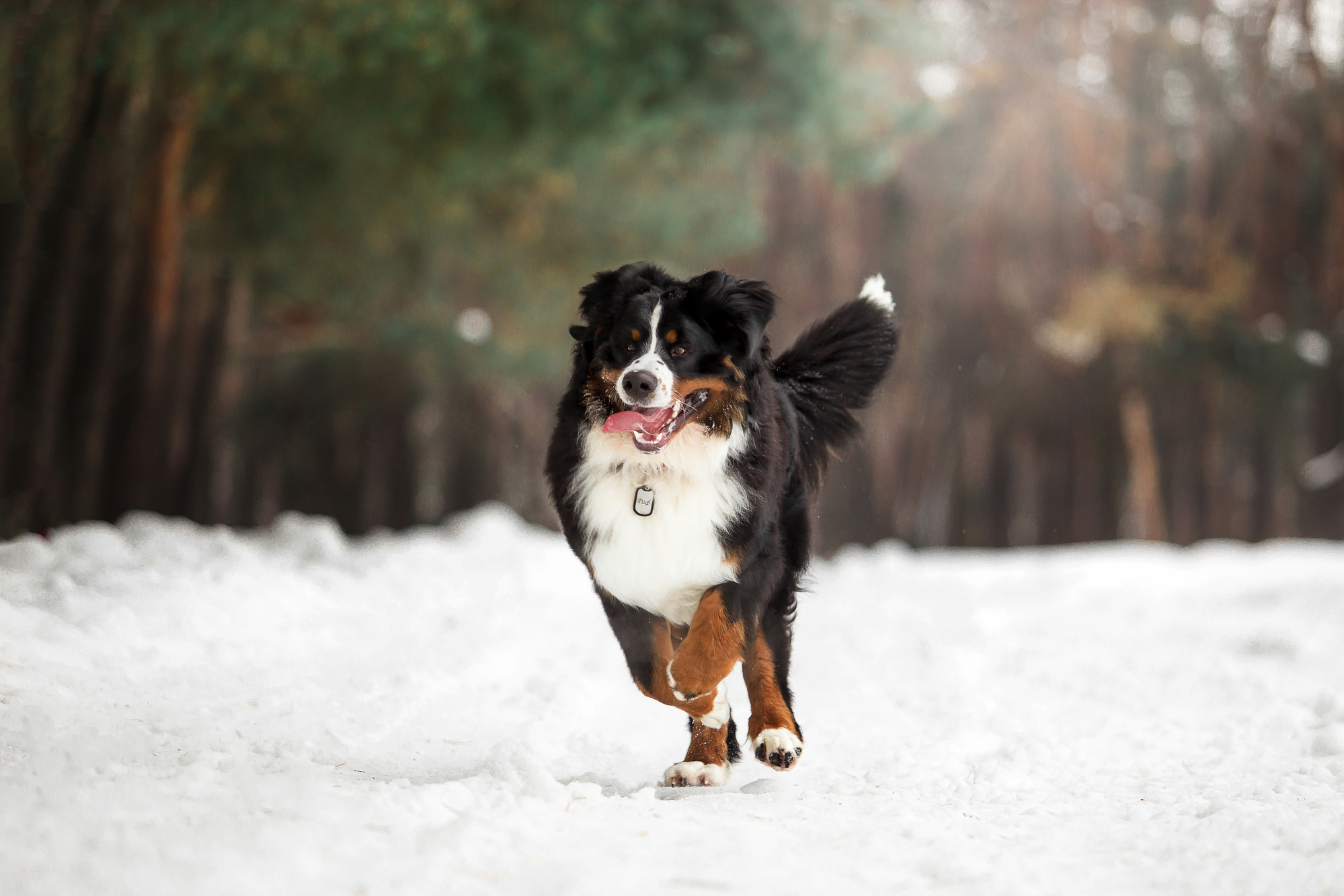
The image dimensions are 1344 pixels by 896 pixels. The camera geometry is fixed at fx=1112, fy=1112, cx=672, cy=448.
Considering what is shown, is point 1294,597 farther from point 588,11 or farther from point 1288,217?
point 1288,217

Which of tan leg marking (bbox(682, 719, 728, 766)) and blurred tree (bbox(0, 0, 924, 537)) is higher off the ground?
blurred tree (bbox(0, 0, 924, 537))

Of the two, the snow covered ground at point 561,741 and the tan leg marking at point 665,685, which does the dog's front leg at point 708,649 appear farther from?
the snow covered ground at point 561,741

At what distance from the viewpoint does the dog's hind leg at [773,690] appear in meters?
3.79

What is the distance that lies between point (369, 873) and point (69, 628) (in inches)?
107

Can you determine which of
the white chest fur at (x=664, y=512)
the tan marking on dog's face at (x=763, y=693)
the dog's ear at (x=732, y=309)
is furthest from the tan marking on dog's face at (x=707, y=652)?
the dog's ear at (x=732, y=309)

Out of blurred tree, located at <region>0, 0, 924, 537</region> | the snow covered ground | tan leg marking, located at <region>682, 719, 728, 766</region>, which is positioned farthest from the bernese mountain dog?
blurred tree, located at <region>0, 0, 924, 537</region>

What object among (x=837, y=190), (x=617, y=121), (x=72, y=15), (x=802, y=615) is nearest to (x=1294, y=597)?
(x=802, y=615)

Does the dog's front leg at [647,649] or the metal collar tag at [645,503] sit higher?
the metal collar tag at [645,503]

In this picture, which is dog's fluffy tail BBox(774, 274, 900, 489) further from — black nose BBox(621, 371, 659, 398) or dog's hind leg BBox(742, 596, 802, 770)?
black nose BBox(621, 371, 659, 398)

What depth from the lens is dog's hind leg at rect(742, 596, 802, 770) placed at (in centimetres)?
379

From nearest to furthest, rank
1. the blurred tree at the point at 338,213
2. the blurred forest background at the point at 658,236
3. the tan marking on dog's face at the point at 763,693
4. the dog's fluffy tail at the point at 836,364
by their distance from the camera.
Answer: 1. the tan marking on dog's face at the point at 763,693
2. the dog's fluffy tail at the point at 836,364
3. the blurred tree at the point at 338,213
4. the blurred forest background at the point at 658,236

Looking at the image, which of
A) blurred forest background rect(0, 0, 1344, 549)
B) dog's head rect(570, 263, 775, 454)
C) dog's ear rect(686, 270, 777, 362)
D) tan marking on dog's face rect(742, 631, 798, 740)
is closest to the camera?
dog's head rect(570, 263, 775, 454)

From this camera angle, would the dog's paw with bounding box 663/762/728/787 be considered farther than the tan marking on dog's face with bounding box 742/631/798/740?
No

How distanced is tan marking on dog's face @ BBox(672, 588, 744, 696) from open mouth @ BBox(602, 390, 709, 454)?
58 cm
